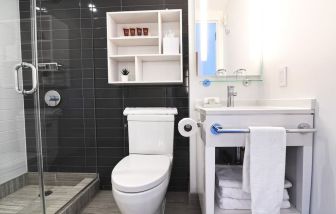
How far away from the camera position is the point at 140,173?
4.24ft

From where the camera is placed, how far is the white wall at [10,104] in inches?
67.2

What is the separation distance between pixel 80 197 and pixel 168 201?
2.48 ft

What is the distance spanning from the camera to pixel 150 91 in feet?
6.57

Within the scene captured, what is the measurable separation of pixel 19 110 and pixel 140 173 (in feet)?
4.31

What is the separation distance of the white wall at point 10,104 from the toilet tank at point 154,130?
0.97 meters

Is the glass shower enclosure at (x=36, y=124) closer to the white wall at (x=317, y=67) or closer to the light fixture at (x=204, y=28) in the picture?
the light fixture at (x=204, y=28)

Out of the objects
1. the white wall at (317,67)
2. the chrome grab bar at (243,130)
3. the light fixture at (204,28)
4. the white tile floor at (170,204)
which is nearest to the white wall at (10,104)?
the white tile floor at (170,204)

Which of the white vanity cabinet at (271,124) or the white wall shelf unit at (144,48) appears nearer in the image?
the white vanity cabinet at (271,124)

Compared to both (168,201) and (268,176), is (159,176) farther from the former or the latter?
(168,201)

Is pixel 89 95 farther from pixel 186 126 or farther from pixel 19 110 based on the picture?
pixel 186 126

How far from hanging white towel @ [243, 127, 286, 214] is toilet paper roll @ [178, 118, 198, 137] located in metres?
0.37

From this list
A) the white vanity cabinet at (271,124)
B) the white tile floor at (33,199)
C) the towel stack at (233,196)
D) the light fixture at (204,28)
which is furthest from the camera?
the light fixture at (204,28)

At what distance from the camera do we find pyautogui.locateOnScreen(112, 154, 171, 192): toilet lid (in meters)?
1.16

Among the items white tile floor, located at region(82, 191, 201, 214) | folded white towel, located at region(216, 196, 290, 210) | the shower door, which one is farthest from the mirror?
the shower door
